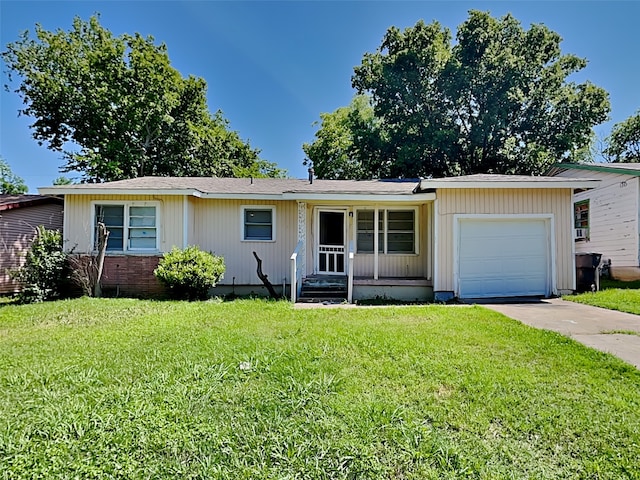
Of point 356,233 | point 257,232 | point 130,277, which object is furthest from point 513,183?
point 130,277

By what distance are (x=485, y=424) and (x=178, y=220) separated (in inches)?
353

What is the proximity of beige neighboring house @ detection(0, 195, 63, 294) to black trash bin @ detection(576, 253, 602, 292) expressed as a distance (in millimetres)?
17050

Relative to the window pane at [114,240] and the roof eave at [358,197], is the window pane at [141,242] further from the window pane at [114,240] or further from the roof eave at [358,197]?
the roof eave at [358,197]

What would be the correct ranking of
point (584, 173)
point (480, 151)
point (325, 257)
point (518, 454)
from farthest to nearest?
1. point (480, 151)
2. point (584, 173)
3. point (325, 257)
4. point (518, 454)

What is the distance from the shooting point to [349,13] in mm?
13859

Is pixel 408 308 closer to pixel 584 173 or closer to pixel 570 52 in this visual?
pixel 584 173

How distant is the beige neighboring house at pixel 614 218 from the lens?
11.2m

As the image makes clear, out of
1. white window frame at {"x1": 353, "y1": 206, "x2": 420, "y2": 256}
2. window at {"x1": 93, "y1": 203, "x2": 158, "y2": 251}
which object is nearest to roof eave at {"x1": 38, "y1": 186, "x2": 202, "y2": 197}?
window at {"x1": 93, "y1": 203, "x2": 158, "y2": 251}

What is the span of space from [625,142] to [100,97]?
37.9 m

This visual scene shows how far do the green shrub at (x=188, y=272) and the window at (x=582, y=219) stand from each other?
45.8 ft

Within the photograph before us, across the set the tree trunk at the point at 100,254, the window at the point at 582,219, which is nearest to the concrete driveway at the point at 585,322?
the window at the point at 582,219

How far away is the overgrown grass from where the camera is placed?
7375 millimetres

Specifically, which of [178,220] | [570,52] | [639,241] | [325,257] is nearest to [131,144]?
[178,220]

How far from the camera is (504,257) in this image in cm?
919
